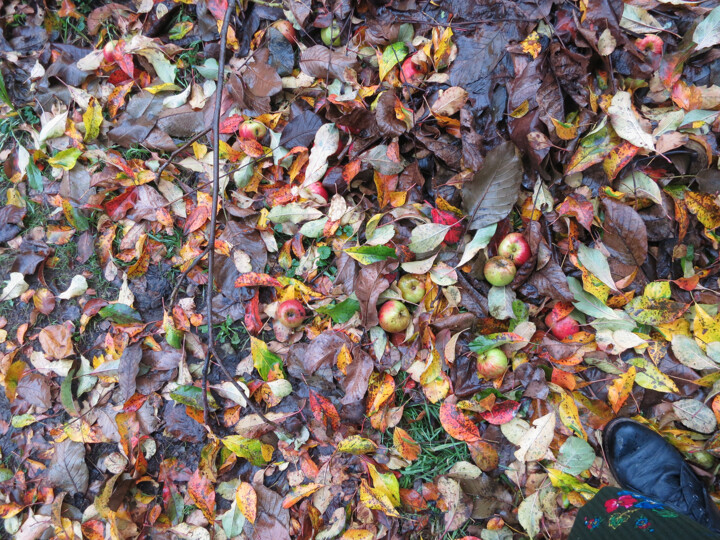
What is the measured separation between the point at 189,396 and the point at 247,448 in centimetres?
35

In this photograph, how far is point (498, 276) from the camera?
1.72 metres

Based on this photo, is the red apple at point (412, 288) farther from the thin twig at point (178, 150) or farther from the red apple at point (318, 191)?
the thin twig at point (178, 150)

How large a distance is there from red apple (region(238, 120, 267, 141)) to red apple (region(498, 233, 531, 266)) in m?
1.21

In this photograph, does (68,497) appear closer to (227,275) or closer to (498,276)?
(227,275)

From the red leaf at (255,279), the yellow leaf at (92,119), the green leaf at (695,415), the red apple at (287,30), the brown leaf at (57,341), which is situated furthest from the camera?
the yellow leaf at (92,119)

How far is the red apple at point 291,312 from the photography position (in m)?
1.89

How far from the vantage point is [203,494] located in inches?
76.4

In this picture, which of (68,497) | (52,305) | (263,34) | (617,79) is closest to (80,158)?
(52,305)

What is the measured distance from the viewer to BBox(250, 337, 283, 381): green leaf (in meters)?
1.93

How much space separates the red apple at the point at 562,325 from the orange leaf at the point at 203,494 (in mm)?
1642

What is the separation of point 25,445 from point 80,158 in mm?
1495

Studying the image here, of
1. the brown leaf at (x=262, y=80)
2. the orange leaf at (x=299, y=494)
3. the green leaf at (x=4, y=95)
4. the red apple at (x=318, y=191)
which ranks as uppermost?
the brown leaf at (x=262, y=80)

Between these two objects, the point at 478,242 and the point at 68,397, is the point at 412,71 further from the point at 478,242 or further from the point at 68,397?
the point at 68,397

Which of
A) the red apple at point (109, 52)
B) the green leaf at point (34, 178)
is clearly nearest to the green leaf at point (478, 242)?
the red apple at point (109, 52)
